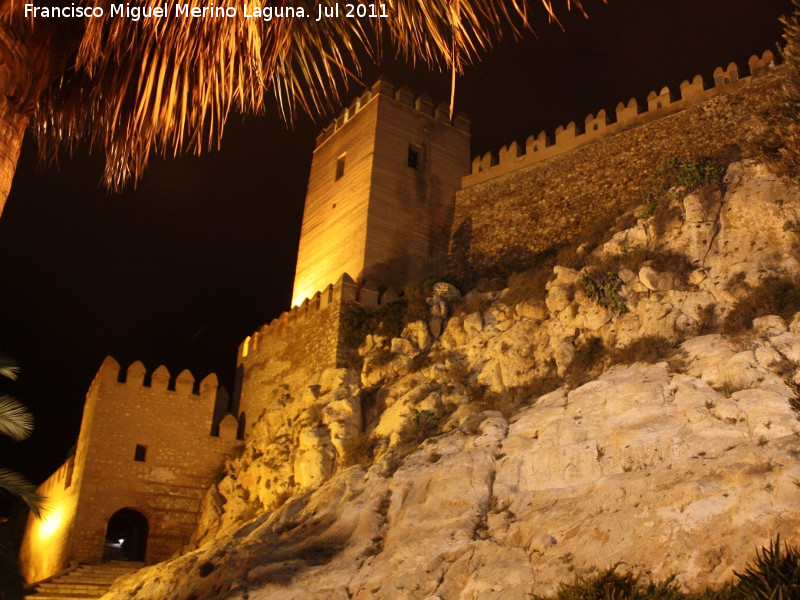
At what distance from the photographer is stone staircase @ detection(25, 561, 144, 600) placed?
17.5 metres

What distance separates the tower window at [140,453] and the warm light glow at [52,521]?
2565mm

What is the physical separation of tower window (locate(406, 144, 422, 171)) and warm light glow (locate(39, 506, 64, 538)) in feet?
43.1

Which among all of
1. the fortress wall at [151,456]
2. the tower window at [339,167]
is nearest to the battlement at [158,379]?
the fortress wall at [151,456]

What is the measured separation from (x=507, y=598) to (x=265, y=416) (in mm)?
11217

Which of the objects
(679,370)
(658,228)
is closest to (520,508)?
(679,370)

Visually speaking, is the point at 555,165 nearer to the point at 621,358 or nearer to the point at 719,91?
the point at 719,91

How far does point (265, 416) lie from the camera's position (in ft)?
67.5

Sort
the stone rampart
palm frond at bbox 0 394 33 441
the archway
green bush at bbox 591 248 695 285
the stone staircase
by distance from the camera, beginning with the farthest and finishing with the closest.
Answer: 1. the archway
2. the stone rampart
3. the stone staircase
4. green bush at bbox 591 248 695 285
5. palm frond at bbox 0 394 33 441

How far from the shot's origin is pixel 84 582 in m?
18.1

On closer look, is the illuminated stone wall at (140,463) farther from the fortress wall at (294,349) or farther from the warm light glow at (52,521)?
the fortress wall at (294,349)

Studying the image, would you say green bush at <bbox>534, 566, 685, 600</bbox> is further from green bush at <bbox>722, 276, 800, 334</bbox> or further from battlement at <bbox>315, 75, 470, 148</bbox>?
battlement at <bbox>315, 75, 470, 148</bbox>

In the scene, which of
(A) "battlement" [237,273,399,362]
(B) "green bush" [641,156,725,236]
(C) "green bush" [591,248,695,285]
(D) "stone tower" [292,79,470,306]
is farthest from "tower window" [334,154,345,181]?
(C) "green bush" [591,248,695,285]

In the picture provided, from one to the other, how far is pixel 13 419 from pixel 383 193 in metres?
13.8

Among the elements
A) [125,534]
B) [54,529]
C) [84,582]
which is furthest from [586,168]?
[125,534]
